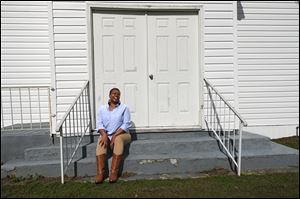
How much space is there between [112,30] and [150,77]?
105cm

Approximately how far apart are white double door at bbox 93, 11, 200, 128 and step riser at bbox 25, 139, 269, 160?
0.65 metres

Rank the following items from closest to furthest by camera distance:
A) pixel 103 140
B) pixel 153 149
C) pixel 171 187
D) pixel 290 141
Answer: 1. pixel 171 187
2. pixel 103 140
3. pixel 153 149
4. pixel 290 141

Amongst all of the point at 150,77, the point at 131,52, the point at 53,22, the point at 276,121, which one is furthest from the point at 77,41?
the point at 276,121

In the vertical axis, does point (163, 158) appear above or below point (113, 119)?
below

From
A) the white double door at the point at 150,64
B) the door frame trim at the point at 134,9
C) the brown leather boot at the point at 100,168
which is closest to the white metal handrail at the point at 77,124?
the door frame trim at the point at 134,9

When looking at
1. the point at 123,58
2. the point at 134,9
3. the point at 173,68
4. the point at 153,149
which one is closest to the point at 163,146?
the point at 153,149

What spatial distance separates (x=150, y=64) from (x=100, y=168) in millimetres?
2104

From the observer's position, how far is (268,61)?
25.2ft

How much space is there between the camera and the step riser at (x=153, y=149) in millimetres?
5309

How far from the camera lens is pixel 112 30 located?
5914mm

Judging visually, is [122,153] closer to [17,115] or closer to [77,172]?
[77,172]

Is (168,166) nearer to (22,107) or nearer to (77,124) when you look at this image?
(77,124)

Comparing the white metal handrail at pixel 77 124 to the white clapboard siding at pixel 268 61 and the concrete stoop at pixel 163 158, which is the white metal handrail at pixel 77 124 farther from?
the white clapboard siding at pixel 268 61

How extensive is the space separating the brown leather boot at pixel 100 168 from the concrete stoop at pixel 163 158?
0.22m
